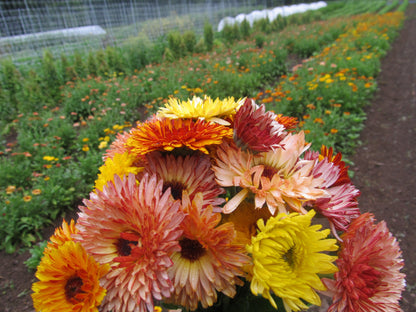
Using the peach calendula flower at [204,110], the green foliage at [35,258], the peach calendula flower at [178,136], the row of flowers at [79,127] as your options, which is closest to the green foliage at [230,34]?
the row of flowers at [79,127]

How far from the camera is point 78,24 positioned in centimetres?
1064

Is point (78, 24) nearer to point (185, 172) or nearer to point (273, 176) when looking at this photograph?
point (185, 172)

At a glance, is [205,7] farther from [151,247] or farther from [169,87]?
[151,247]

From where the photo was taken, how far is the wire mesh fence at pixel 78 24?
8922 mm

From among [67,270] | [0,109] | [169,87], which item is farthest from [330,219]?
[0,109]

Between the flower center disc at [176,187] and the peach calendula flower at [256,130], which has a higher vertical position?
the peach calendula flower at [256,130]

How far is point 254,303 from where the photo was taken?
25.5 inches

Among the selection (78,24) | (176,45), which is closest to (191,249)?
(176,45)

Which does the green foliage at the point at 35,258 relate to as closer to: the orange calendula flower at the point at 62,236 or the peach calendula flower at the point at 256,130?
the orange calendula flower at the point at 62,236

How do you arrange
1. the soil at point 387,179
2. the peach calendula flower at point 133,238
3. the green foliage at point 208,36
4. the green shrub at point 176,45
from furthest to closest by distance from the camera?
the green foliage at point 208,36 → the green shrub at point 176,45 → the soil at point 387,179 → the peach calendula flower at point 133,238

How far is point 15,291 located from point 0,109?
4.53 metres

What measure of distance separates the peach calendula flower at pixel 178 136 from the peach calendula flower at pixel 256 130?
30 millimetres

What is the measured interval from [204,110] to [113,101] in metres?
4.63

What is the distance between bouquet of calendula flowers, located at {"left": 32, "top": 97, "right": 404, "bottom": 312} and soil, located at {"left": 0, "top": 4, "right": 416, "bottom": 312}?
6.75ft
